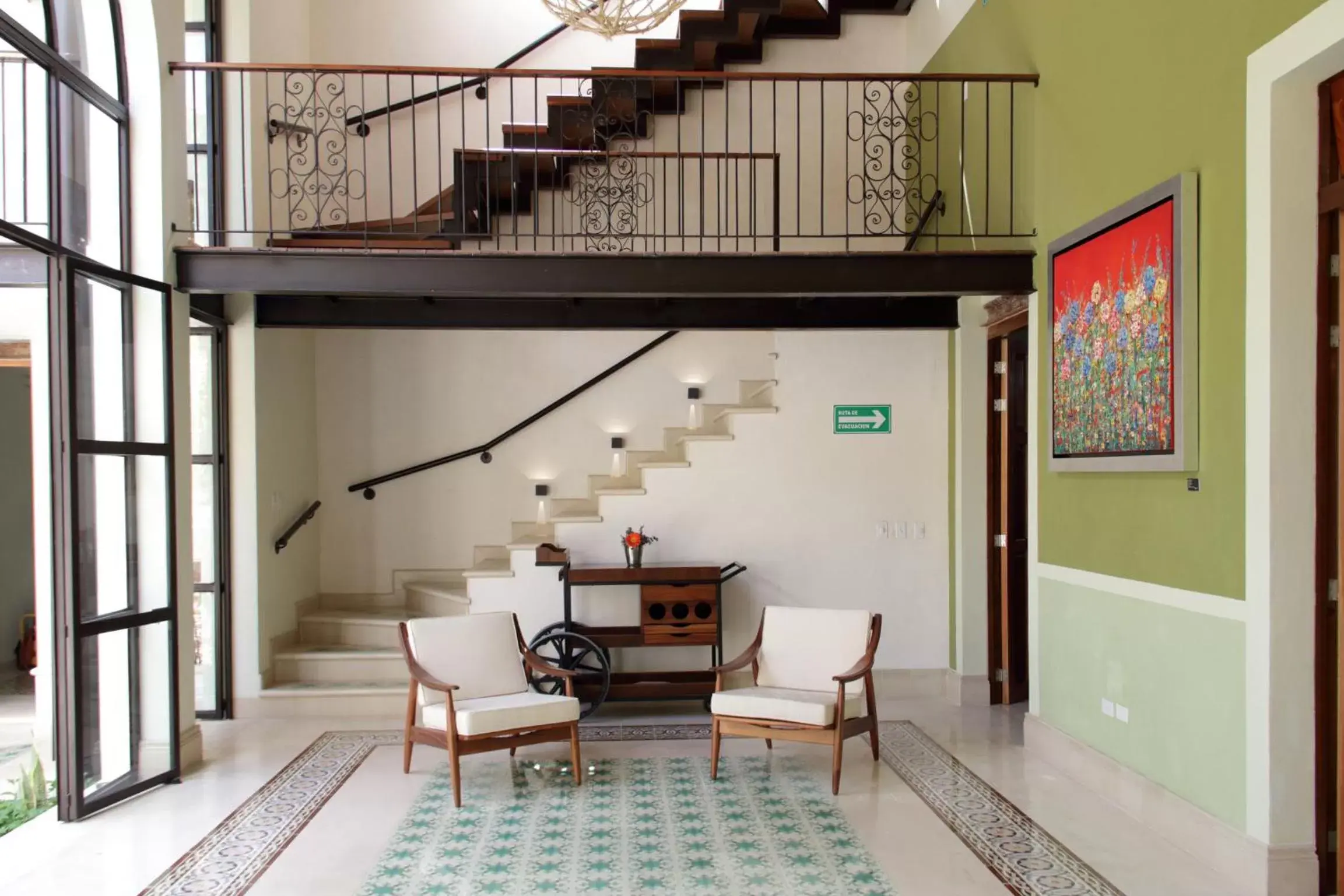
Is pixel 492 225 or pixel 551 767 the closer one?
pixel 551 767

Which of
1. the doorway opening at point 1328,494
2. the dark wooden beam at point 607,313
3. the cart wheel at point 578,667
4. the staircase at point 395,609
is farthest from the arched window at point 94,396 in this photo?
the doorway opening at point 1328,494

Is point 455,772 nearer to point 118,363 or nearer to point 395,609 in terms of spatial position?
point 118,363

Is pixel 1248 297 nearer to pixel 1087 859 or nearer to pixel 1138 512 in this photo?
pixel 1138 512

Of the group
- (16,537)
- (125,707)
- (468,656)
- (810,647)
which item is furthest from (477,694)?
(16,537)

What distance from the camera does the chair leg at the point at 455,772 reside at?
191 inches

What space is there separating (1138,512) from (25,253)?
5.47 metres

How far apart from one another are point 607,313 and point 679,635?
225cm

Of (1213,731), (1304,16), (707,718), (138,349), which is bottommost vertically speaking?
(707,718)

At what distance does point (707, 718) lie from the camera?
263 inches

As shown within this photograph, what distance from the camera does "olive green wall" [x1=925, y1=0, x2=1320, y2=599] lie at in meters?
3.90

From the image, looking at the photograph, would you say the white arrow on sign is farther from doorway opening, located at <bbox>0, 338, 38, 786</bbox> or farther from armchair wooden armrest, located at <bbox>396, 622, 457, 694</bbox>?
doorway opening, located at <bbox>0, 338, 38, 786</bbox>

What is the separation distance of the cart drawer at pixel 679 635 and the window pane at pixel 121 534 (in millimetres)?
2987

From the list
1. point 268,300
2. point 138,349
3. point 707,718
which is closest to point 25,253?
point 138,349

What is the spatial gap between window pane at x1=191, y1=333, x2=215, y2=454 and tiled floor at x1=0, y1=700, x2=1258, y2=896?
1.92 metres
